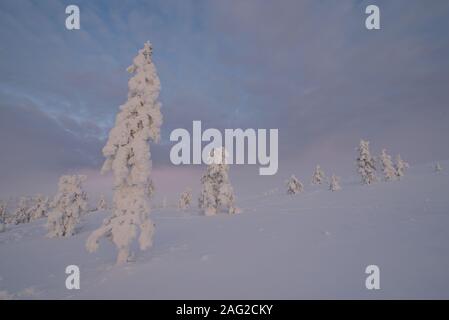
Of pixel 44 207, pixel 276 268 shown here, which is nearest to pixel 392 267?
pixel 276 268

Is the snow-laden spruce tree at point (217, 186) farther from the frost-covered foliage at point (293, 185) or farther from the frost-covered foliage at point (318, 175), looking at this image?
the frost-covered foliage at point (318, 175)

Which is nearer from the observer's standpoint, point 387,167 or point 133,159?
point 133,159

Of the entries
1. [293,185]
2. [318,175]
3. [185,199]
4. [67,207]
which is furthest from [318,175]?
[67,207]

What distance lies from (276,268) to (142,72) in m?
13.0

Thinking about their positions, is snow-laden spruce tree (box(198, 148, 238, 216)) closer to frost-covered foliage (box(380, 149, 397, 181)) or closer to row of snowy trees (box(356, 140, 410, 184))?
Result: row of snowy trees (box(356, 140, 410, 184))

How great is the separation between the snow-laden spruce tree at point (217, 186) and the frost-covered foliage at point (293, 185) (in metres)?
42.4

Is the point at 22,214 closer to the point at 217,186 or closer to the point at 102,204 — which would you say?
the point at 102,204

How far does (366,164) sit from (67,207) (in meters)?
65.3

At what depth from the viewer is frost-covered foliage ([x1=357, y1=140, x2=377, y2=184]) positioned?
2373 inches

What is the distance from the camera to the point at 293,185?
7662cm

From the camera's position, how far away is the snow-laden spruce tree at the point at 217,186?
3869cm

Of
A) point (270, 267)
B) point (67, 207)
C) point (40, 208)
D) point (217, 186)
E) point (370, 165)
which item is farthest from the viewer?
point (40, 208)

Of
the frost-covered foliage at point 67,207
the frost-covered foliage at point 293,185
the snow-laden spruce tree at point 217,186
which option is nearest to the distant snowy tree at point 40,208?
the frost-covered foliage at point 67,207

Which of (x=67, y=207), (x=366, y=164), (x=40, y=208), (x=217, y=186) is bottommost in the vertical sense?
(x=40, y=208)
